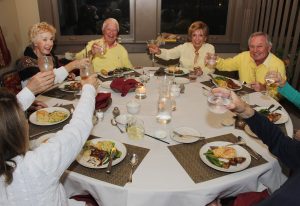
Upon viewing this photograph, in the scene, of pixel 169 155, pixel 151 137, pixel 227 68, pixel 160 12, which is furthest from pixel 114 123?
pixel 160 12

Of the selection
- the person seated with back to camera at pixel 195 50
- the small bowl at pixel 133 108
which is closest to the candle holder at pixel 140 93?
the small bowl at pixel 133 108

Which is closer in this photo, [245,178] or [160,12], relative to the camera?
[245,178]

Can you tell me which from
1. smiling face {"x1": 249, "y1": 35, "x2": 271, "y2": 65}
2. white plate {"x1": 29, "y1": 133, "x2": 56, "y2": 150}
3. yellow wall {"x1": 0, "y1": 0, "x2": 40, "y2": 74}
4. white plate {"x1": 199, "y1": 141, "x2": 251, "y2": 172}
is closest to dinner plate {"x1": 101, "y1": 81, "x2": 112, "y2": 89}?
white plate {"x1": 29, "y1": 133, "x2": 56, "y2": 150}

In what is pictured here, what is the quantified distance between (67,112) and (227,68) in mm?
1878

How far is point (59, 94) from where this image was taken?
225 cm

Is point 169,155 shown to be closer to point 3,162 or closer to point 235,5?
point 3,162

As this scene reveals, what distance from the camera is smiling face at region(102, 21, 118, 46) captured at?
10.1 feet

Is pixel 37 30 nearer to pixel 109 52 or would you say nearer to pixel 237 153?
pixel 109 52

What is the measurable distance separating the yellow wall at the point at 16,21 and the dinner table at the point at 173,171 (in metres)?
2.26

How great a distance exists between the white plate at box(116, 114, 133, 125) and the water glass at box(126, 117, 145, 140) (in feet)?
0.36

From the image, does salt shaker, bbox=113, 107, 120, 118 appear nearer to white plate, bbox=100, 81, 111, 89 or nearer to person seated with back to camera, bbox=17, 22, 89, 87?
white plate, bbox=100, 81, 111, 89

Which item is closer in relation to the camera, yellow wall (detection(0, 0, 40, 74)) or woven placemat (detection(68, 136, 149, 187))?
woven placemat (detection(68, 136, 149, 187))

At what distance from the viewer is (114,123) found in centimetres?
179

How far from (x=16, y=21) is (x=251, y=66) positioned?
303cm
